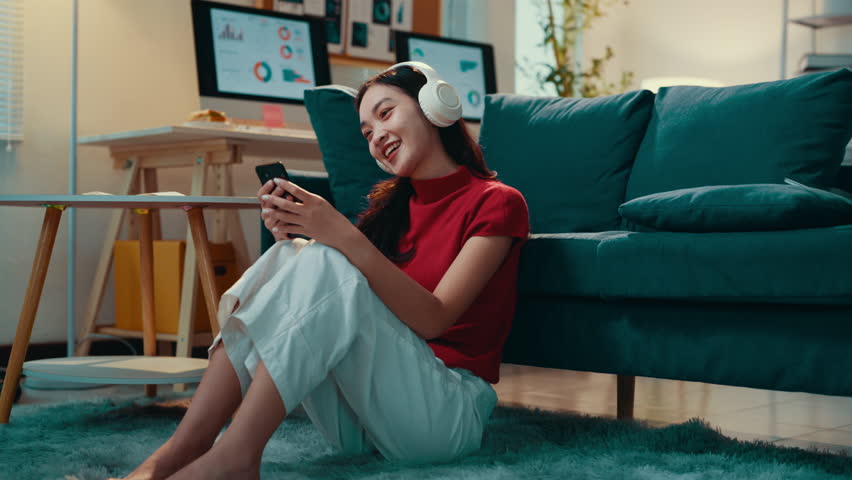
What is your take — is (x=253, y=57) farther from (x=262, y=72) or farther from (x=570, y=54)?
(x=570, y=54)

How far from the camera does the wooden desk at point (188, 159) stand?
8.32ft

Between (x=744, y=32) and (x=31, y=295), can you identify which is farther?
(x=744, y=32)

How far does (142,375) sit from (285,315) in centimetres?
80

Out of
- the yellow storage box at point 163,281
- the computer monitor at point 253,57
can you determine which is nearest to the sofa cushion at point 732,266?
the yellow storage box at point 163,281

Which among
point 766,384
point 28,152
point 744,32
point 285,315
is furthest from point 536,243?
point 744,32

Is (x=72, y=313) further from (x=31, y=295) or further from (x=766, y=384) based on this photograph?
(x=766, y=384)

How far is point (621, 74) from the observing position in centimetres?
518

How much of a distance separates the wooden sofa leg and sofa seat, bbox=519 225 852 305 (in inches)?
16.7

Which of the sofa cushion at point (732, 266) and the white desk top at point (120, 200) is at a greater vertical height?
the white desk top at point (120, 200)

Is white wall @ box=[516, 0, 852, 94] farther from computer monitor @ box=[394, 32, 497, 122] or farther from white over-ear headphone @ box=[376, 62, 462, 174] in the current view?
white over-ear headphone @ box=[376, 62, 462, 174]

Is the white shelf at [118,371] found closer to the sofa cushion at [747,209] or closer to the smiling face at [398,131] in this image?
the smiling face at [398,131]

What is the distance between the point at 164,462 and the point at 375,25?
2871 mm

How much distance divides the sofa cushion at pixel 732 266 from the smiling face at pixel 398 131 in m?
0.40

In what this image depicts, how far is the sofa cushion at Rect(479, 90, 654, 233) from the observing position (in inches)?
87.9
